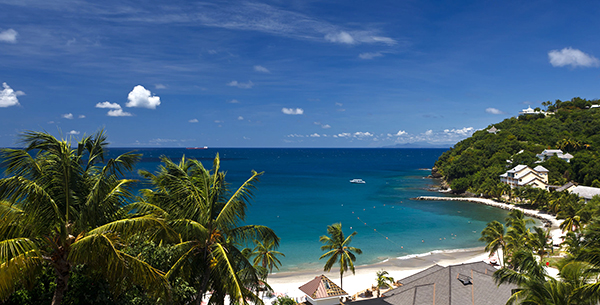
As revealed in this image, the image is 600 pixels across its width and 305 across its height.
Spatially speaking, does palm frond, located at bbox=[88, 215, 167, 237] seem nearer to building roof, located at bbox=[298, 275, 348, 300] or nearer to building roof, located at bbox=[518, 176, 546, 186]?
building roof, located at bbox=[298, 275, 348, 300]

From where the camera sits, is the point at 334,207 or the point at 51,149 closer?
the point at 51,149

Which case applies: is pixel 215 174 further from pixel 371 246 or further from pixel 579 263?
pixel 371 246

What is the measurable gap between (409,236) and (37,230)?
158 feet

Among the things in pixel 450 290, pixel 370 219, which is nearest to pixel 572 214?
pixel 370 219

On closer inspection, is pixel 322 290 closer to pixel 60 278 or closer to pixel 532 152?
pixel 60 278

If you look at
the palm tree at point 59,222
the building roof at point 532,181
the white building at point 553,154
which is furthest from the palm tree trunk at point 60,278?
the white building at point 553,154

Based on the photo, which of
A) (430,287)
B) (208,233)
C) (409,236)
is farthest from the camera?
(409,236)

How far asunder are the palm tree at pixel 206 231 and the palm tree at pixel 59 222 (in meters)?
1.31

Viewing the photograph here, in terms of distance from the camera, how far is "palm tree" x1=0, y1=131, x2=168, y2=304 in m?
7.01

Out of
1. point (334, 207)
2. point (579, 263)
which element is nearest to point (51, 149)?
point (579, 263)

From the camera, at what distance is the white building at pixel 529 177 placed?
7206 centimetres

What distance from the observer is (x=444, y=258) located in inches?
1551

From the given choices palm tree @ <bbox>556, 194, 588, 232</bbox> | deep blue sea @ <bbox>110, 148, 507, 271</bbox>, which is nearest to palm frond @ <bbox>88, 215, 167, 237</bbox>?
deep blue sea @ <bbox>110, 148, 507, 271</bbox>

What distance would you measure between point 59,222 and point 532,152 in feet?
365
